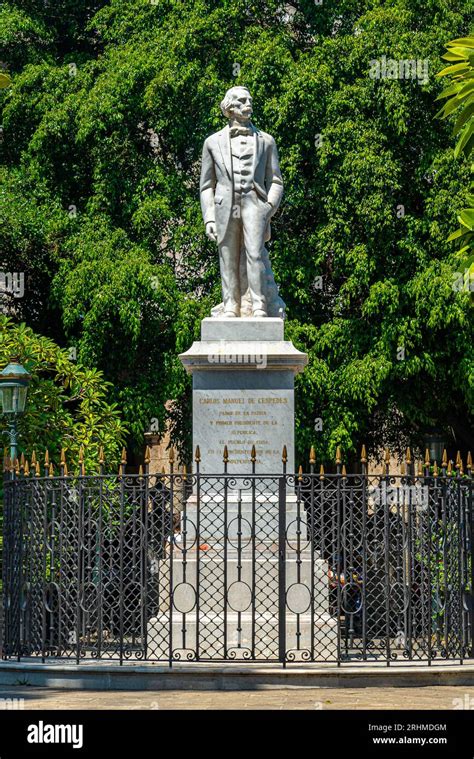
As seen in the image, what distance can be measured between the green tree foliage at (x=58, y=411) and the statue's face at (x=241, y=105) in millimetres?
7573

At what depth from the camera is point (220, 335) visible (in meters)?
16.2

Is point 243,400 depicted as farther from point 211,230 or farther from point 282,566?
point 282,566

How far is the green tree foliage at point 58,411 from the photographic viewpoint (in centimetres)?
2373

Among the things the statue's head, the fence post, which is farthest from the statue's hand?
the fence post

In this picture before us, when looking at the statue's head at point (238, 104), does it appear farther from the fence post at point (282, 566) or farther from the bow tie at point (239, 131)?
the fence post at point (282, 566)

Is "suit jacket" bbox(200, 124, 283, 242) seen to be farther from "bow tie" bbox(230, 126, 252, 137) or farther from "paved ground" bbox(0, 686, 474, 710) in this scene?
"paved ground" bbox(0, 686, 474, 710)

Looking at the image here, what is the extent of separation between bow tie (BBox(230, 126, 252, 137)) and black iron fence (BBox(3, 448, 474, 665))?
3.90 metres

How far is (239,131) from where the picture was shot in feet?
55.0

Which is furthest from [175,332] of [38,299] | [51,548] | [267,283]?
[51,548]

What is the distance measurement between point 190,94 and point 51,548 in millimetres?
14729

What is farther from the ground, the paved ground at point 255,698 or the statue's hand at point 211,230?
the statue's hand at point 211,230

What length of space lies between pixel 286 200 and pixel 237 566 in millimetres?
13995

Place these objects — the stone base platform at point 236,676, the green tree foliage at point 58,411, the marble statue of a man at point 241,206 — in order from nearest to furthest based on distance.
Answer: the stone base platform at point 236,676 < the marble statue of a man at point 241,206 < the green tree foliage at point 58,411

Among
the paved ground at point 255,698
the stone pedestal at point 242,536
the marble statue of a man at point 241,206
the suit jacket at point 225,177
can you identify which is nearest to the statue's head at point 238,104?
the marble statue of a man at point 241,206
